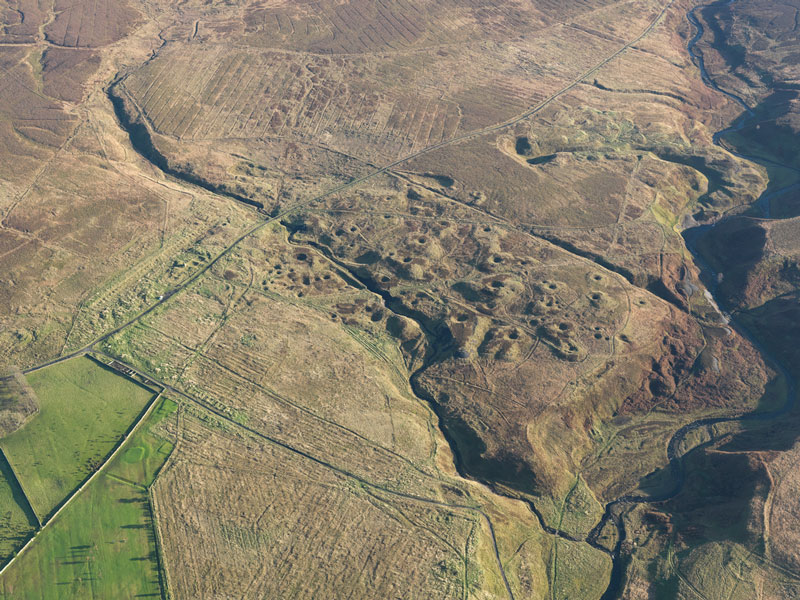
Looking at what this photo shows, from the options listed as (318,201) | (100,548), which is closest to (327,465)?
(100,548)

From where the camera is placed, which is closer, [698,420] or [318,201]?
[698,420]

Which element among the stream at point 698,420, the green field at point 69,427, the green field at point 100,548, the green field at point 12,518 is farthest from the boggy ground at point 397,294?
the green field at point 12,518

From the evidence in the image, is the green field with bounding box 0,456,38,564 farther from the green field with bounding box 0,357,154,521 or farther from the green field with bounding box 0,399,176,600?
the green field with bounding box 0,399,176,600

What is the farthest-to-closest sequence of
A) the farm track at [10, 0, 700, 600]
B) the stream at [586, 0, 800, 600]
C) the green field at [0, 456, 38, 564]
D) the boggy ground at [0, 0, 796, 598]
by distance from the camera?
the farm track at [10, 0, 700, 600], the stream at [586, 0, 800, 600], the boggy ground at [0, 0, 796, 598], the green field at [0, 456, 38, 564]

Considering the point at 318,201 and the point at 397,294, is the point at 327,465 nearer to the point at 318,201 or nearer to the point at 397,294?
the point at 397,294

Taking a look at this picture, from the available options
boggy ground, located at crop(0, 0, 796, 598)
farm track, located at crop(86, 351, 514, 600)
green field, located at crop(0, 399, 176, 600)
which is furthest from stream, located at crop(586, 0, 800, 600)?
green field, located at crop(0, 399, 176, 600)

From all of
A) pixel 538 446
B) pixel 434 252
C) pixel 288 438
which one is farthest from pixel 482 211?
pixel 288 438

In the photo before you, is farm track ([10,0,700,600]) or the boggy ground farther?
farm track ([10,0,700,600])
